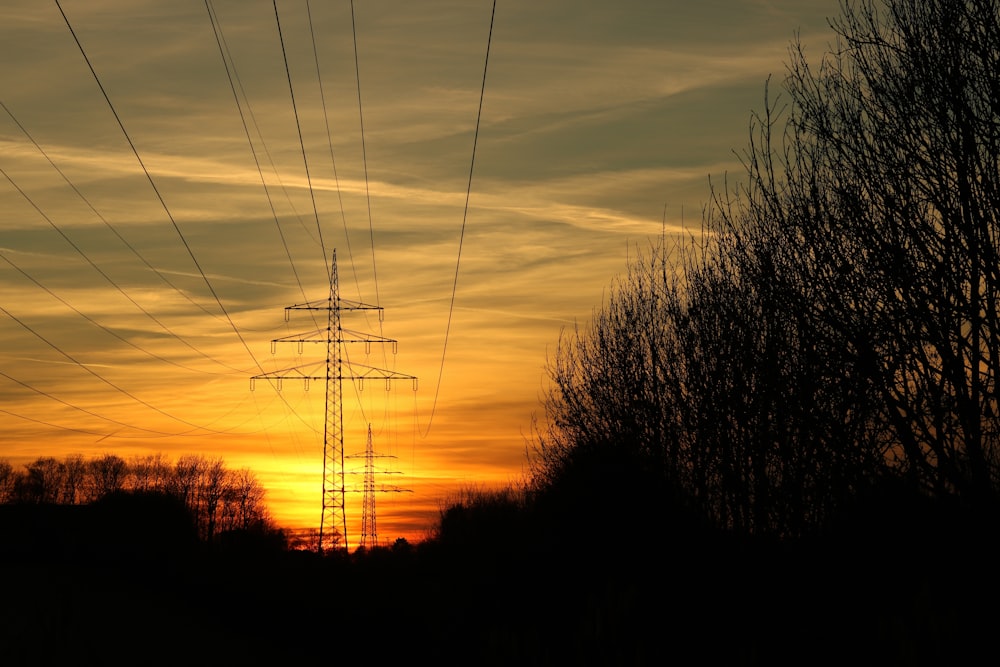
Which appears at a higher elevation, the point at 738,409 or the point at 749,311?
the point at 749,311

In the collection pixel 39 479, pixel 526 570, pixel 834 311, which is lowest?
pixel 526 570

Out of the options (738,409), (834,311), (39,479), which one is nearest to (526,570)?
(738,409)

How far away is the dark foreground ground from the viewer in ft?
39.3

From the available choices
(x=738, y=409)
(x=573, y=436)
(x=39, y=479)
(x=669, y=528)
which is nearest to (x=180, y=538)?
(x=573, y=436)

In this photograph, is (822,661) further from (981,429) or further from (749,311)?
(749,311)

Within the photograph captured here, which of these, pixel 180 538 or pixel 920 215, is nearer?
pixel 920 215

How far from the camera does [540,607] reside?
23656mm

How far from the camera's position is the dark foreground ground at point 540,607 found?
11977 mm

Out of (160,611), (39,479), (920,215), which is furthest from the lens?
(39,479)

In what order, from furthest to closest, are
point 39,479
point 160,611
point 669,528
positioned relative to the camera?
point 39,479 < point 160,611 < point 669,528

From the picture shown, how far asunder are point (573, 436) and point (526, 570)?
7035 mm

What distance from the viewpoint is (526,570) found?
91.4 feet

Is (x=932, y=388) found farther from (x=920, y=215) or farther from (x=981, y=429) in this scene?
(x=920, y=215)

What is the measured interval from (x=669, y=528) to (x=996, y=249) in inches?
556
